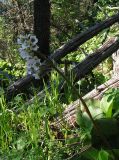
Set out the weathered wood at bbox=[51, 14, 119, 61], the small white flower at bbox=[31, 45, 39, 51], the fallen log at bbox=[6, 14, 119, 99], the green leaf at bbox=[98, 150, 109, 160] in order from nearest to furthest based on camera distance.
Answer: the small white flower at bbox=[31, 45, 39, 51]
the green leaf at bbox=[98, 150, 109, 160]
the fallen log at bbox=[6, 14, 119, 99]
the weathered wood at bbox=[51, 14, 119, 61]

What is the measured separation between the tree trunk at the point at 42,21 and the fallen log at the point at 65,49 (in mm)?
4871

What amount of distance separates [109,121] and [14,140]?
628 millimetres

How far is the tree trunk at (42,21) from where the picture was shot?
379 inches

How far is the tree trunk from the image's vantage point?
962 centimetres

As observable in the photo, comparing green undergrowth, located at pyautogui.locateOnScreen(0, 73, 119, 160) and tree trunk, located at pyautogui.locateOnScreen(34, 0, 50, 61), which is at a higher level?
tree trunk, located at pyautogui.locateOnScreen(34, 0, 50, 61)

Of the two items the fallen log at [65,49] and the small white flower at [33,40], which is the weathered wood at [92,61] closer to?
the fallen log at [65,49]

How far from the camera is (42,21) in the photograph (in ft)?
32.1

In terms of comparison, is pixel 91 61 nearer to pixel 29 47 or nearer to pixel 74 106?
pixel 74 106

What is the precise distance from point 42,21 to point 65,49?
5.35m

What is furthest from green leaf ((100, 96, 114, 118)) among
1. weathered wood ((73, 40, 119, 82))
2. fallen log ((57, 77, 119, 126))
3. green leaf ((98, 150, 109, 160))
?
weathered wood ((73, 40, 119, 82))

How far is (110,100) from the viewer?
2.60 meters

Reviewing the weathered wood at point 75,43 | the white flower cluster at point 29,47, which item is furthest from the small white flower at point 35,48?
the weathered wood at point 75,43

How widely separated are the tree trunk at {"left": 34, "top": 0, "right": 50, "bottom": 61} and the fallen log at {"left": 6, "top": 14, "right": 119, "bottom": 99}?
16.0 feet

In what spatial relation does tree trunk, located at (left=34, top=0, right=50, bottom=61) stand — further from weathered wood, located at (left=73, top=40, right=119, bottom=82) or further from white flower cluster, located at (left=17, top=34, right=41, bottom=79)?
white flower cluster, located at (left=17, top=34, right=41, bottom=79)
